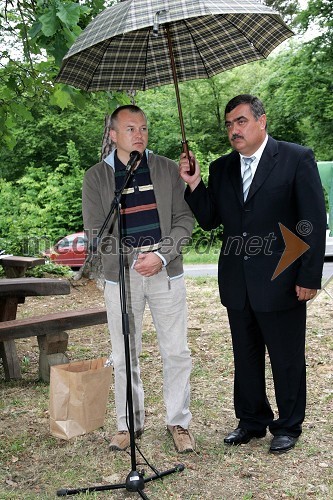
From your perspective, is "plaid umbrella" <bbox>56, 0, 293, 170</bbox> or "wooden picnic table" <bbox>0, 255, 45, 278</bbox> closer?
"plaid umbrella" <bbox>56, 0, 293, 170</bbox>

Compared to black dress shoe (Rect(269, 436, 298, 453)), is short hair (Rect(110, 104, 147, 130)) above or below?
above

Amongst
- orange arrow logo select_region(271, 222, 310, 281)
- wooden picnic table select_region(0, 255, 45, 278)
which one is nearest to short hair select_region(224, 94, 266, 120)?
orange arrow logo select_region(271, 222, 310, 281)

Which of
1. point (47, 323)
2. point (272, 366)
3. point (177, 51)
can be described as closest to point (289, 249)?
point (272, 366)

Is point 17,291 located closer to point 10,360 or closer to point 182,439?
point 10,360

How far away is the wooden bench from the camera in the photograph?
193 inches

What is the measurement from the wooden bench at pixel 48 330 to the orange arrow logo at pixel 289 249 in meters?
2.02

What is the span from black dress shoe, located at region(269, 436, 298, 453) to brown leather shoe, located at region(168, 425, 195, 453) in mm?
473

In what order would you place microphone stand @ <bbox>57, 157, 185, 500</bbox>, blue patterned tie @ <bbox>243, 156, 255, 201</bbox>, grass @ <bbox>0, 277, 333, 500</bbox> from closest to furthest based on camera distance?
1. microphone stand @ <bbox>57, 157, 185, 500</bbox>
2. grass @ <bbox>0, 277, 333, 500</bbox>
3. blue patterned tie @ <bbox>243, 156, 255, 201</bbox>

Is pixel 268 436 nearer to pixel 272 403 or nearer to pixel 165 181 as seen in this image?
pixel 272 403

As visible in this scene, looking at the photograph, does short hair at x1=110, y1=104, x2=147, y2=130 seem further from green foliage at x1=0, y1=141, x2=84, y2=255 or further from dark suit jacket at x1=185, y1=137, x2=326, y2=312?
green foliage at x1=0, y1=141, x2=84, y2=255

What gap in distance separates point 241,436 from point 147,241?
133cm

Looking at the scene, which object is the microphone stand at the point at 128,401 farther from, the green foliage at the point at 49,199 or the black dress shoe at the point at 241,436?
the green foliage at the point at 49,199

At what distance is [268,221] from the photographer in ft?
11.7

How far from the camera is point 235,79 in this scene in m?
25.0
